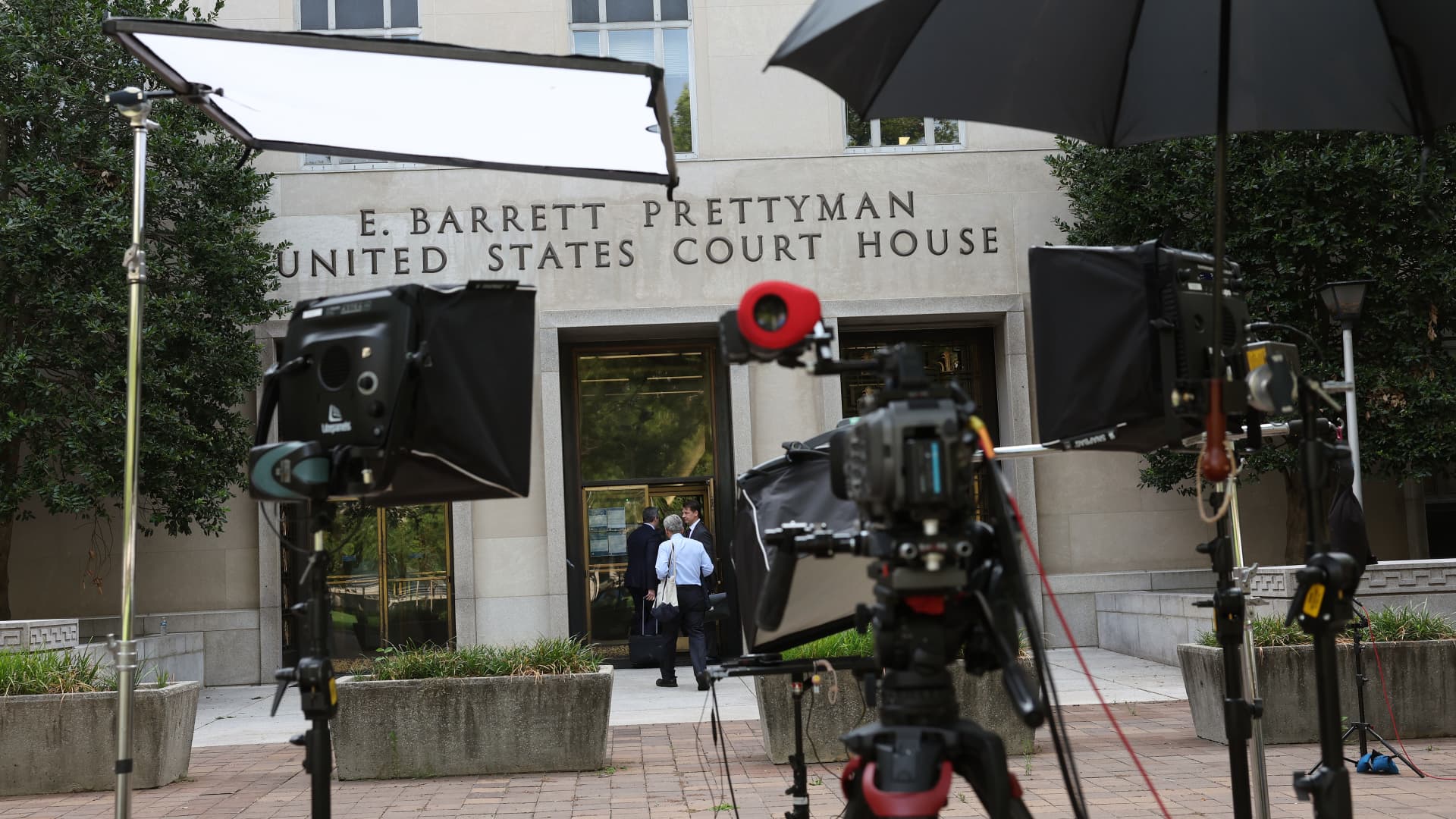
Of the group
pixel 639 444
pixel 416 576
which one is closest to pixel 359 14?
pixel 639 444


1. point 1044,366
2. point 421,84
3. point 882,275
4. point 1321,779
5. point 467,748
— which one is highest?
point 882,275

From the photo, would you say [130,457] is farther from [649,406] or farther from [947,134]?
[947,134]

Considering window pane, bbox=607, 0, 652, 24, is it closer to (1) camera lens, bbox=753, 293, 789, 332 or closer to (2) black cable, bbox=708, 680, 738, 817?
(2) black cable, bbox=708, 680, 738, 817

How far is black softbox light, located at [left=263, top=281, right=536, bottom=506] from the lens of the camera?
4246 mm

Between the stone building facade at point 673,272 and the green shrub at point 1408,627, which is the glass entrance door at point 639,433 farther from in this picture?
the green shrub at point 1408,627

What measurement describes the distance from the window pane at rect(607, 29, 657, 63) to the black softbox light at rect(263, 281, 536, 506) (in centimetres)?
1227

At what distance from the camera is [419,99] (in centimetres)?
525

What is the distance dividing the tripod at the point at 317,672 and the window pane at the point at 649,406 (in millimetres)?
12155

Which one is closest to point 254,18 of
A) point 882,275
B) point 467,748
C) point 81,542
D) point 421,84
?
point 81,542

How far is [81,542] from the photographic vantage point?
15172mm

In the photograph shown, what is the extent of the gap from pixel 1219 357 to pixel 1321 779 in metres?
1.28

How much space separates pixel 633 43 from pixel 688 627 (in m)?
7.32

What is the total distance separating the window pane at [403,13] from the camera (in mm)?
16156

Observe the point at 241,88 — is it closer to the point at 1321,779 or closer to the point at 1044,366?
the point at 1044,366
